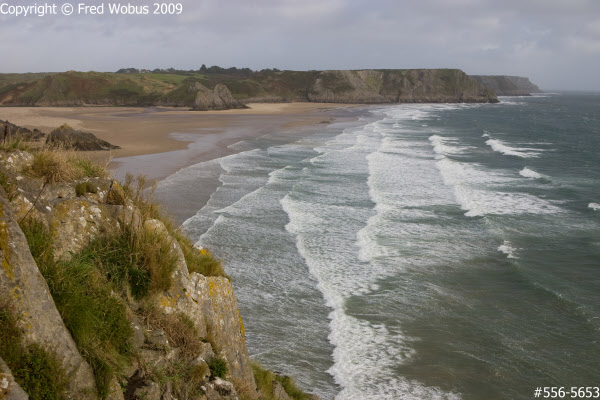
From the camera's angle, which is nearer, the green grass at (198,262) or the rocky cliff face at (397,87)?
the green grass at (198,262)

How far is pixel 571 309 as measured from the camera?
13016 millimetres

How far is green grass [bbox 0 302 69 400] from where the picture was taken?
3668mm

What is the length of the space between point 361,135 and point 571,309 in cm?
3885

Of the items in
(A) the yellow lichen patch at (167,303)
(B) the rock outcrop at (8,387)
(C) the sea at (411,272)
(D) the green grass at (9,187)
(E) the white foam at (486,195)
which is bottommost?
(C) the sea at (411,272)

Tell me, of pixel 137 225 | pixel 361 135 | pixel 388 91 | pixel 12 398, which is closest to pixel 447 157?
pixel 361 135

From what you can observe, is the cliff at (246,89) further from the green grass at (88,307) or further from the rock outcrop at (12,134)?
the green grass at (88,307)

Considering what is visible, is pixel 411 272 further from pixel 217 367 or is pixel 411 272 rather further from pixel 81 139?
pixel 81 139

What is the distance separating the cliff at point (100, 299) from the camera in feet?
12.6

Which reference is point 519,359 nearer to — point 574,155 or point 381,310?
point 381,310

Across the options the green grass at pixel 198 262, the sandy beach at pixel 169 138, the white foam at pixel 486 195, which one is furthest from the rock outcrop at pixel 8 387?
the white foam at pixel 486 195

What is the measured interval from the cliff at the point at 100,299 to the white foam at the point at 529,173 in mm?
27820

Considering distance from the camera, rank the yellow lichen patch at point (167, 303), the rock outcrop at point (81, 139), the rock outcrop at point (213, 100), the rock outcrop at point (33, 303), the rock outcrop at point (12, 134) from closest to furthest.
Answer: the rock outcrop at point (33, 303)
the yellow lichen patch at point (167, 303)
the rock outcrop at point (12, 134)
the rock outcrop at point (81, 139)
the rock outcrop at point (213, 100)

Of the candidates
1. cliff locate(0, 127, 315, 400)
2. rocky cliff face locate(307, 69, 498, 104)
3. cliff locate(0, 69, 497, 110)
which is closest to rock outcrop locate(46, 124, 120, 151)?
cliff locate(0, 127, 315, 400)

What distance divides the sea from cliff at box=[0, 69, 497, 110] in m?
66.8
